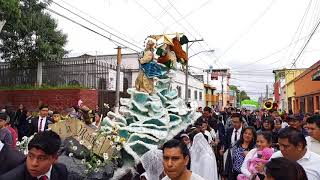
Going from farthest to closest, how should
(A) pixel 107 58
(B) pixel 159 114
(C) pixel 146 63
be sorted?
(A) pixel 107 58 → (C) pixel 146 63 → (B) pixel 159 114

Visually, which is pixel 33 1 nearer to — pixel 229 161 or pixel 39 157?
pixel 229 161

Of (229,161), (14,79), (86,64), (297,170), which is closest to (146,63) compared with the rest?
(229,161)

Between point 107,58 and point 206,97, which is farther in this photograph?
point 206,97

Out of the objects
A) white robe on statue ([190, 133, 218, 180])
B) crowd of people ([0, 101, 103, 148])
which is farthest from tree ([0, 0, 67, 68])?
white robe on statue ([190, 133, 218, 180])

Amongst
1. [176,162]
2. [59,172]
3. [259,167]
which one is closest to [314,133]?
[259,167]

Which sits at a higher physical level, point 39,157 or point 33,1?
point 33,1

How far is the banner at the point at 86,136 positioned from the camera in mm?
6371

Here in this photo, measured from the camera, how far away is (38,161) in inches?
105

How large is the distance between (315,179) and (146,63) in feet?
22.9

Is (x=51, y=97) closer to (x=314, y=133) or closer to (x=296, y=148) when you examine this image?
(x=314, y=133)

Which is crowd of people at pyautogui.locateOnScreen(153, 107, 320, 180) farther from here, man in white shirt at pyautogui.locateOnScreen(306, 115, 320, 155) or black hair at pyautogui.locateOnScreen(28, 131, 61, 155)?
black hair at pyautogui.locateOnScreen(28, 131, 61, 155)

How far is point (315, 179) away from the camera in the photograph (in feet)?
10.7

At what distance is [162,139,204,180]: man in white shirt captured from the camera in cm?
305

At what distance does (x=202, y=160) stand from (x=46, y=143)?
351 cm
